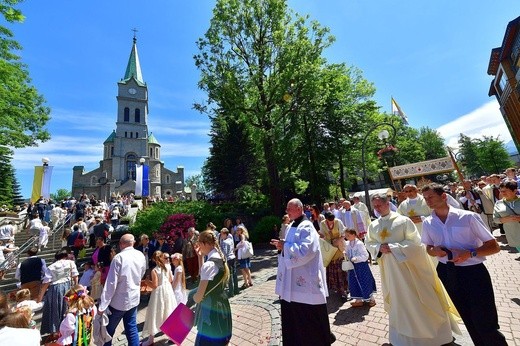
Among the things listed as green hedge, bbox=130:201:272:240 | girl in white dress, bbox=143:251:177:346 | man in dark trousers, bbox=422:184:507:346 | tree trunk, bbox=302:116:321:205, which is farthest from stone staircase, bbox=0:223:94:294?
tree trunk, bbox=302:116:321:205

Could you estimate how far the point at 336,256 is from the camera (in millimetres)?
5984

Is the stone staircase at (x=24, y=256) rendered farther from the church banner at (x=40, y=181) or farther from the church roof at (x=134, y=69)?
the church roof at (x=134, y=69)

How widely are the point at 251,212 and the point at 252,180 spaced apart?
800 cm

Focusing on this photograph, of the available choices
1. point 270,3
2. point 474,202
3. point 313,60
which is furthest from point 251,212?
point 270,3

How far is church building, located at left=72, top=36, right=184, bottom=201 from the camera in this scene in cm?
5984

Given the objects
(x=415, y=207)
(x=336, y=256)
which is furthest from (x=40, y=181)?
(x=415, y=207)

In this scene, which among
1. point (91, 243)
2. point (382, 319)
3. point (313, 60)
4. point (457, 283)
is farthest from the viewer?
point (313, 60)

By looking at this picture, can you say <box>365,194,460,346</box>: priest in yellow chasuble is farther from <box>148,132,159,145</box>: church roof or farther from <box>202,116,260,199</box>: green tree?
<box>148,132,159,145</box>: church roof

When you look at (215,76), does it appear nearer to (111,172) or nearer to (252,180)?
(252,180)

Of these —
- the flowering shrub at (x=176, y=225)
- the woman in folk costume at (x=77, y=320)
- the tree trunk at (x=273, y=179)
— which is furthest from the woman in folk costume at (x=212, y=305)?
the tree trunk at (x=273, y=179)

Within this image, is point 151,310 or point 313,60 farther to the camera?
point 313,60

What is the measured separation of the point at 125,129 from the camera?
62.1m

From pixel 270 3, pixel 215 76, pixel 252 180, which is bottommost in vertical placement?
pixel 252 180

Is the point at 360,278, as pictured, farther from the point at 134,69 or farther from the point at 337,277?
the point at 134,69
